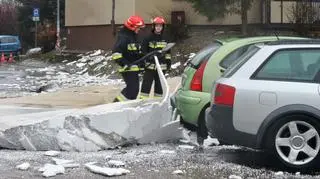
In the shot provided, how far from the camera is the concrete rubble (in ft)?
25.6

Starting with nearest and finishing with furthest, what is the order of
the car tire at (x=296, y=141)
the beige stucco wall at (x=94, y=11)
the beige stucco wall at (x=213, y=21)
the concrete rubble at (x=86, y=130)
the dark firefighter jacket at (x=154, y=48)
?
the car tire at (x=296, y=141) → the concrete rubble at (x=86, y=130) → the dark firefighter jacket at (x=154, y=48) → the beige stucco wall at (x=213, y=21) → the beige stucco wall at (x=94, y=11)

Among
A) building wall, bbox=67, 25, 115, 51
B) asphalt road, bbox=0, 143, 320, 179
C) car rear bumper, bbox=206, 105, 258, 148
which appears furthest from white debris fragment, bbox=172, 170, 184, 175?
building wall, bbox=67, 25, 115, 51

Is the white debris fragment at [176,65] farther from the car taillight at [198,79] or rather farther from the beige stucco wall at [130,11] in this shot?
the car taillight at [198,79]

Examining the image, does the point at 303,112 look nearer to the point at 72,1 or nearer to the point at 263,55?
the point at 263,55

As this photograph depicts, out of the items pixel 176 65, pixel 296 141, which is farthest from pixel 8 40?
pixel 296 141

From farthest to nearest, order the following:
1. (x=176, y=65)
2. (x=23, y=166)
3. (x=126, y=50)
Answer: (x=176, y=65), (x=126, y=50), (x=23, y=166)

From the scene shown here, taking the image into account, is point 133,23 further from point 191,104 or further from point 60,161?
point 60,161

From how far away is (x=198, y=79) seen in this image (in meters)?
8.29

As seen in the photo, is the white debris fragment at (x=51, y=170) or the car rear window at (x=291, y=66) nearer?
the white debris fragment at (x=51, y=170)

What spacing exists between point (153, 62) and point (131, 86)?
656mm

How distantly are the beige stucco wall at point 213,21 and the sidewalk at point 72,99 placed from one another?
1006cm

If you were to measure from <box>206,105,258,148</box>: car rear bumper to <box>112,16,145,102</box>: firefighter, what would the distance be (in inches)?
105

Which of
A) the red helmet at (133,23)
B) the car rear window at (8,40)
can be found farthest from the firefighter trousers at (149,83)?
the car rear window at (8,40)

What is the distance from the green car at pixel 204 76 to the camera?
322 inches
